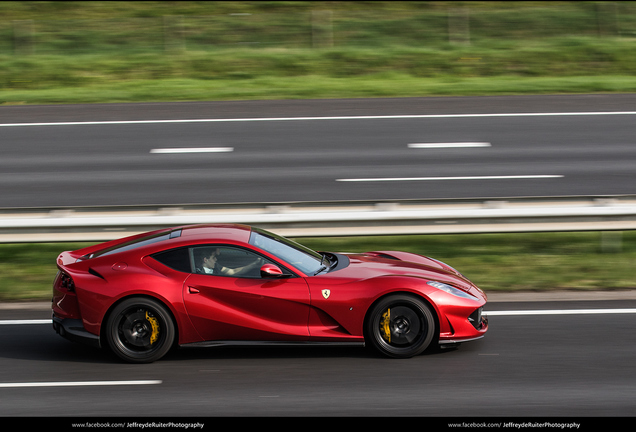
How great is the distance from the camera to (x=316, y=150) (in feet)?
46.8

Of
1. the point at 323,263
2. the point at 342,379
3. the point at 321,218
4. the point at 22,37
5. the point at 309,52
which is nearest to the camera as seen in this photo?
the point at 342,379

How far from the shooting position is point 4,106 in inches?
673

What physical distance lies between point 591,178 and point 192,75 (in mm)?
11383

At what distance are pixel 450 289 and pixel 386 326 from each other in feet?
2.23

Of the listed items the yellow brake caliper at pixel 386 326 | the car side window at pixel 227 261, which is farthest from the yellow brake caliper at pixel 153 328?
the yellow brake caliper at pixel 386 326

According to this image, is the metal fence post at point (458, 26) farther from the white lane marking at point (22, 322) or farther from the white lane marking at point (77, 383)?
the white lane marking at point (77, 383)

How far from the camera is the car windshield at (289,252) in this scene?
662cm

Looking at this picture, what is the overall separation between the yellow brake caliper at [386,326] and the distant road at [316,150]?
17.1ft

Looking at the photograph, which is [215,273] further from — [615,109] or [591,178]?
[615,109]

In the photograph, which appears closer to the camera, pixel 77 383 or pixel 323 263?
pixel 77 383

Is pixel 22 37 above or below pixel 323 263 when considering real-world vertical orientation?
above

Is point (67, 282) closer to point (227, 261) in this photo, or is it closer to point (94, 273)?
point (94, 273)

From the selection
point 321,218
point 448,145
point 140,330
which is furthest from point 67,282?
point 448,145

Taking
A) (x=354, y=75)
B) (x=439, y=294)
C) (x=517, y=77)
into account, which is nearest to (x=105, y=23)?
(x=354, y=75)
